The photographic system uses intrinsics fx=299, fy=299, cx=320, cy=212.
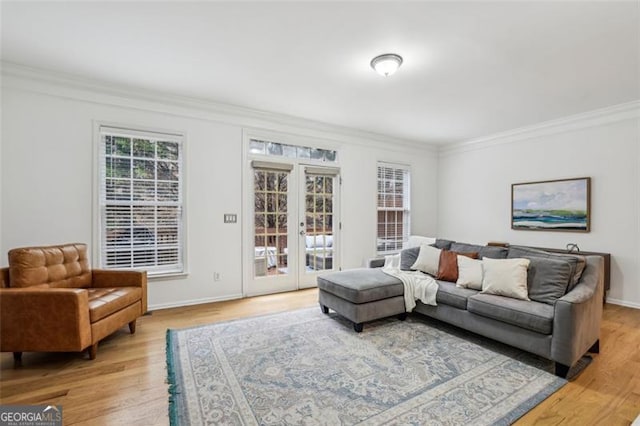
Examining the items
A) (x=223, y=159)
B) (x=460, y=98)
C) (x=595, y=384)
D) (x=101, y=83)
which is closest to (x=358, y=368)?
(x=595, y=384)

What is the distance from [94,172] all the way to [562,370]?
15.6ft

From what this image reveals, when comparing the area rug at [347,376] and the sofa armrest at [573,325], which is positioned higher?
the sofa armrest at [573,325]

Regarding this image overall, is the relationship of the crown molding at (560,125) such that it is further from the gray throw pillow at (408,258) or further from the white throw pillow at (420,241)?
the gray throw pillow at (408,258)

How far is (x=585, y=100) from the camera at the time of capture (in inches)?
147

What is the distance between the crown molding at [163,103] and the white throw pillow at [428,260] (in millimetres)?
2399

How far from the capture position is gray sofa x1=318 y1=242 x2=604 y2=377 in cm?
219

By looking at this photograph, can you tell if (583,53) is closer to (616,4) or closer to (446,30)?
(616,4)

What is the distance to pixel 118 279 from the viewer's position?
121 inches

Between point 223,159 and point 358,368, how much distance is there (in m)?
3.09

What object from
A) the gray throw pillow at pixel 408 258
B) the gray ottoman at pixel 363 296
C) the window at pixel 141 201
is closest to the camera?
the gray ottoman at pixel 363 296

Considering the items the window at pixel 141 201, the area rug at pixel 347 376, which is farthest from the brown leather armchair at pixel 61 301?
the area rug at pixel 347 376

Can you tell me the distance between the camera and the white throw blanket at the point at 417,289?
124 inches

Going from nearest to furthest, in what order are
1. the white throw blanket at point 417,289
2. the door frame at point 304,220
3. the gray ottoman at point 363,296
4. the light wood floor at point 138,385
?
the light wood floor at point 138,385
the gray ottoman at point 363,296
the white throw blanket at point 417,289
the door frame at point 304,220

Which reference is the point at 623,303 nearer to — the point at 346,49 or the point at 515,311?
the point at 515,311
